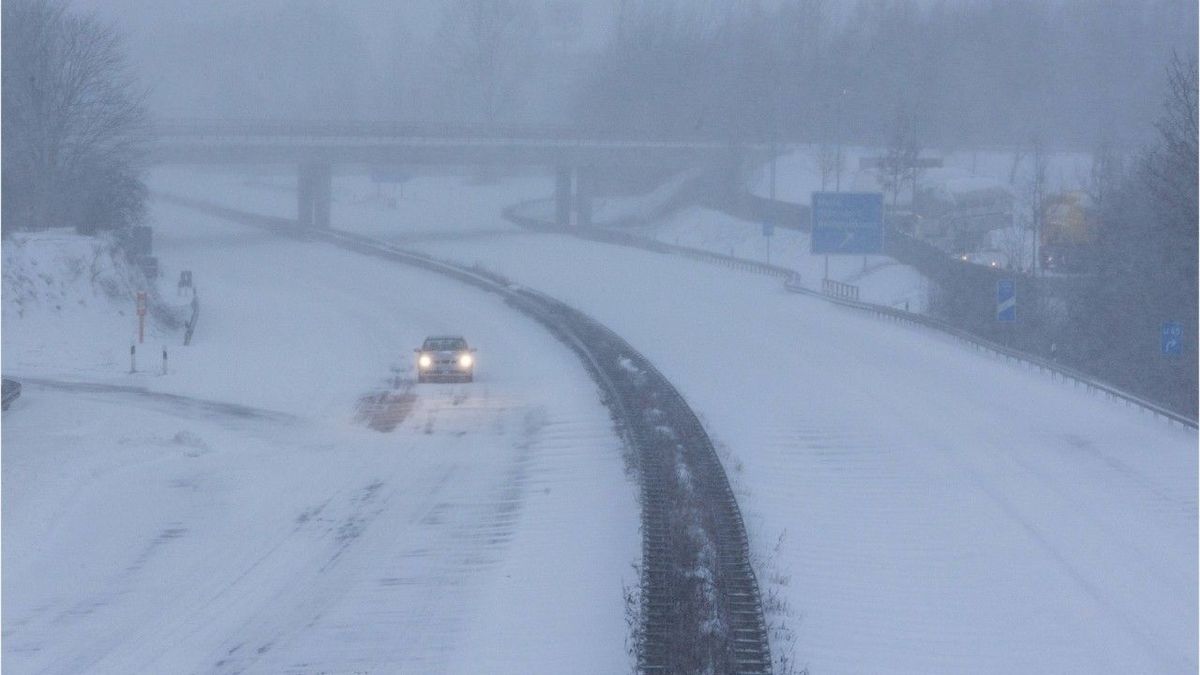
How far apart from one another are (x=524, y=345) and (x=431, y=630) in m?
26.1

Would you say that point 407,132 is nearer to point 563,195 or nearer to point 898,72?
point 563,195

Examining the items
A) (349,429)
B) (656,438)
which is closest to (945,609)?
(656,438)

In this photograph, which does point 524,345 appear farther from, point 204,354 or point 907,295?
point 907,295

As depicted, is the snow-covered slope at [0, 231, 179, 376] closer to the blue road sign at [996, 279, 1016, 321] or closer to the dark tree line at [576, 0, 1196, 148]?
the blue road sign at [996, 279, 1016, 321]

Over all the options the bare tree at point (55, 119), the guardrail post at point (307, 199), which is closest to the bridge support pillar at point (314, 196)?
the guardrail post at point (307, 199)

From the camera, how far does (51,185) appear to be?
47.3 m

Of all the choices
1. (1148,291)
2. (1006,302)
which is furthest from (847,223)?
(1006,302)

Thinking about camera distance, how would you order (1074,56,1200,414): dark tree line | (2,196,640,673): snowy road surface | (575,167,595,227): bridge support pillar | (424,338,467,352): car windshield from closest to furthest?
(2,196,640,673): snowy road surface, (424,338,467,352): car windshield, (1074,56,1200,414): dark tree line, (575,167,595,227): bridge support pillar

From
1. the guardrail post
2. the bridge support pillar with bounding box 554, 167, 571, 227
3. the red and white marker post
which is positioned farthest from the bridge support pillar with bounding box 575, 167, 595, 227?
the red and white marker post

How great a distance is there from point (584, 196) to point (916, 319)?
4952 cm

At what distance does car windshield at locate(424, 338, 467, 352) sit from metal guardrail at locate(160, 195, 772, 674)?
11.4 ft

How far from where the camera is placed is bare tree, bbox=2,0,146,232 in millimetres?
46656

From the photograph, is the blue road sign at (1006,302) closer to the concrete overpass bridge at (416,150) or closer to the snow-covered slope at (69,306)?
the snow-covered slope at (69,306)

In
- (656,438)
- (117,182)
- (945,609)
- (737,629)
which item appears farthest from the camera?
(117,182)
